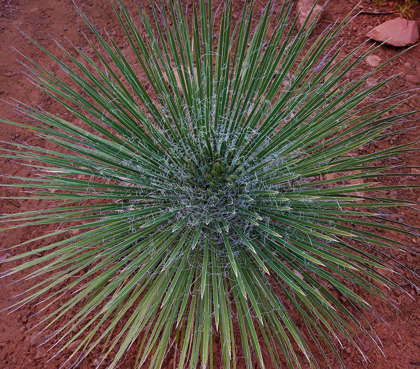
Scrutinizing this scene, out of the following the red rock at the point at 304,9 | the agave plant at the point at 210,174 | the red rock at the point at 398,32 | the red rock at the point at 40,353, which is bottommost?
the red rock at the point at 40,353

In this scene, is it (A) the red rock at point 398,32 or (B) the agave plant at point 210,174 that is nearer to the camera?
(B) the agave plant at point 210,174

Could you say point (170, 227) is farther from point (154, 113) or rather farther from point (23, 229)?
point (23, 229)

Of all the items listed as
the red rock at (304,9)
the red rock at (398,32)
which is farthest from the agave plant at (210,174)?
the red rock at (304,9)

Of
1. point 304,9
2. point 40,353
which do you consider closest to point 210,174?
point 40,353

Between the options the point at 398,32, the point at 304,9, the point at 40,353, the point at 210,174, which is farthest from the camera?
the point at 304,9

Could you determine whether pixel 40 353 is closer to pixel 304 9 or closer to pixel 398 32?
pixel 304 9

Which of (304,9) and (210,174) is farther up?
(304,9)

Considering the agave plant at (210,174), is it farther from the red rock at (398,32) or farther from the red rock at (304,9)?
the red rock at (304,9)

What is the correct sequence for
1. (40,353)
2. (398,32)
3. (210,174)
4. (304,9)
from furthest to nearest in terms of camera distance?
(304,9) < (398,32) < (40,353) < (210,174)
